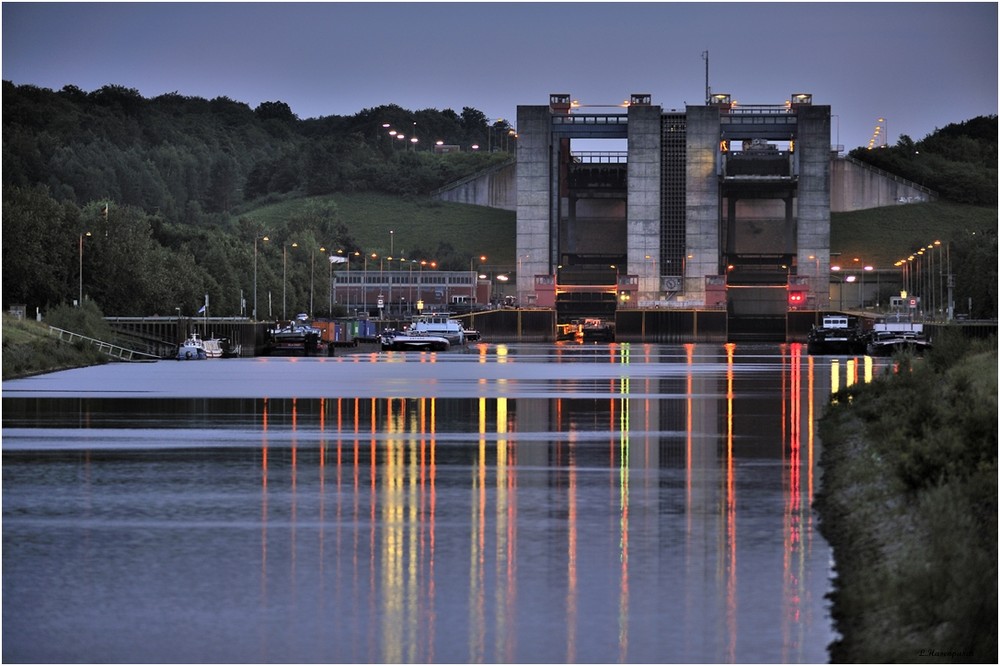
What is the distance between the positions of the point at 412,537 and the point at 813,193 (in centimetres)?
16244

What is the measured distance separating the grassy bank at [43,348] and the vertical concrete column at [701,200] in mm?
95698

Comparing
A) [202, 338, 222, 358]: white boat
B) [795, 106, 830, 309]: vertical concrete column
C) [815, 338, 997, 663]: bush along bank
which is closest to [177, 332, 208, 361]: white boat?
[202, 338, 222, 358]: white boat

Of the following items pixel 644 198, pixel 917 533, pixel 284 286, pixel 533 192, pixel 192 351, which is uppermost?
pixel 533 192

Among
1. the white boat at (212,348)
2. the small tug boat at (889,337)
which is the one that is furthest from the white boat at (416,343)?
the small tug boat at (889,337)

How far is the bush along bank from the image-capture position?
11352 millimetres

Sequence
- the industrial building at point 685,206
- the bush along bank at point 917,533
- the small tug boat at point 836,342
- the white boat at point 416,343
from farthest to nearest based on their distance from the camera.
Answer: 1. the industrial building at point 685,206
2. the white boat at point 416,343
3. the small tug boat at point 836,342
4. the bush along bank at point 917,533

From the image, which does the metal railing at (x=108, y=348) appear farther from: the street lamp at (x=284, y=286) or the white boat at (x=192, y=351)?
the street lamp at (x=284, y=286)

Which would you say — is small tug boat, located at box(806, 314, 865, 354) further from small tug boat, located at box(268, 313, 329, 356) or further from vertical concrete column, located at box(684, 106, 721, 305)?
vertical concrete column, located at box(684, 106, 721, 305)

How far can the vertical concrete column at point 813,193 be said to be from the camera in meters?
173

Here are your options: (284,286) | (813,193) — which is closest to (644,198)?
(813,193)

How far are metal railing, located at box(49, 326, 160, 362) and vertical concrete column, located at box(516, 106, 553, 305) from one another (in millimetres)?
84922

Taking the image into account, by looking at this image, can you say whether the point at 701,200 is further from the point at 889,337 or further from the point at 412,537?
the point at 412,537

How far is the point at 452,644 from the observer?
11859 millimetres

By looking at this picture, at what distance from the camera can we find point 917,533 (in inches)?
613
